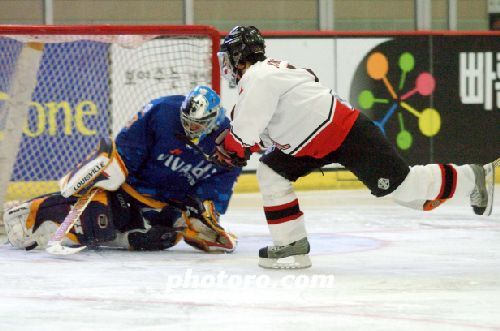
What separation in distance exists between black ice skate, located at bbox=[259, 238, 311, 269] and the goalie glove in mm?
453

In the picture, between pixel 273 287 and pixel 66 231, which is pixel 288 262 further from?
pixel 66 231

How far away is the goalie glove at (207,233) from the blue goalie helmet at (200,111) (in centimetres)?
33

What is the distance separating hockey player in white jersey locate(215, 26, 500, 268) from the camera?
361cm

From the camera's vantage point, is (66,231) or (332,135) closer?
(332,135)

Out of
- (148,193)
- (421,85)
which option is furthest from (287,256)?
(421,85)

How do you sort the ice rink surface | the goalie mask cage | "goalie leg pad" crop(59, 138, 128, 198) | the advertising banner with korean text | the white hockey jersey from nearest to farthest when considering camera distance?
the ice rink surface < the white hockey jersey < "goalie leg pad" crop(59, 138, 128, 198) < the goalie mask cage < the advertising banner with korean text

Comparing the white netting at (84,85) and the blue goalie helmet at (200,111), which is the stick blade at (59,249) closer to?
the blue goalie helmet at (200,111)

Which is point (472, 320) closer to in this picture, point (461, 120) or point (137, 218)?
point (137, 218)

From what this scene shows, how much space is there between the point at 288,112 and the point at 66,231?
3.45 feet

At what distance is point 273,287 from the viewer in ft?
10.7

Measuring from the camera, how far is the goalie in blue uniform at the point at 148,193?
4.16m

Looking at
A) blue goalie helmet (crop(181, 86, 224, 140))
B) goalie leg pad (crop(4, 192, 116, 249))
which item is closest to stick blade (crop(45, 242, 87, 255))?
goalie leg pad (crop(4, 192, 116, 249))

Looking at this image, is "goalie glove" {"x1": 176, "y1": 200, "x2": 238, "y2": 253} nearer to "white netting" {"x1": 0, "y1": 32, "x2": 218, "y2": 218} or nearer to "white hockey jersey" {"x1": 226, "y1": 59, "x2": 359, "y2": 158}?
"white hockey jersey" {"x1": 226, "y1": 59, "x2": 359, "y2": 158}

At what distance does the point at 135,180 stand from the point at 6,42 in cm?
115
